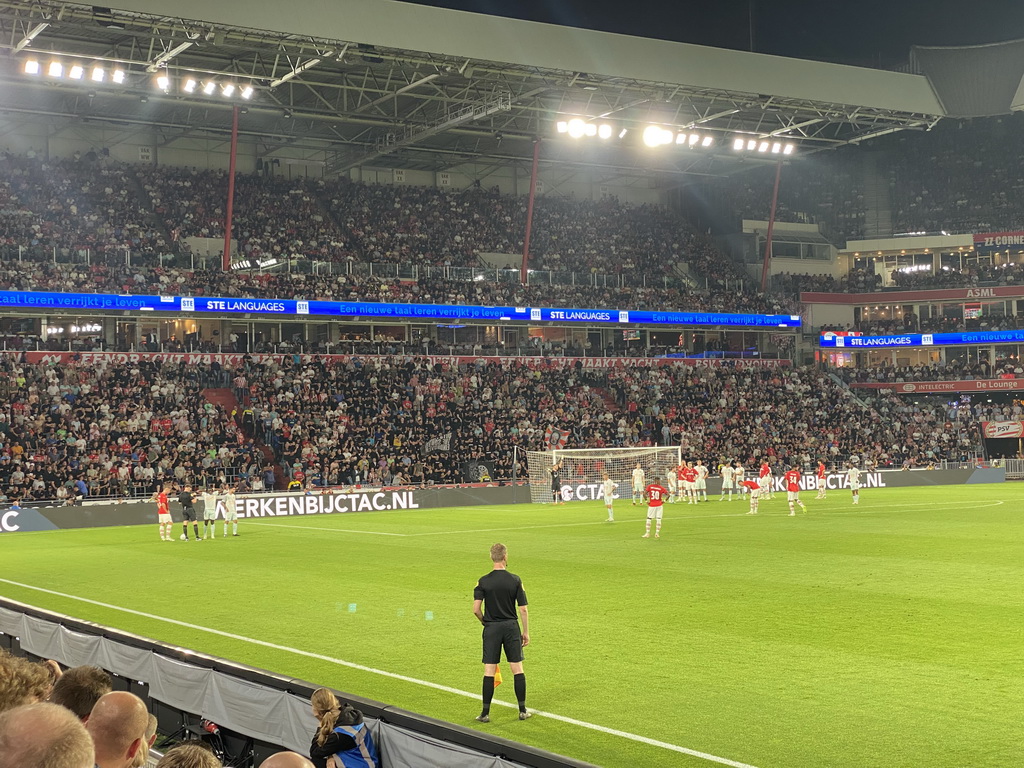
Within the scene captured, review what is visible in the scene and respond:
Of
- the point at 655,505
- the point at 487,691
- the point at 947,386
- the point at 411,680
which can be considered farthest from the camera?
the point at 947,386

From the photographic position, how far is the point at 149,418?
46750mm

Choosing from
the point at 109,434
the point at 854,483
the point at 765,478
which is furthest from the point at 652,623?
the point at 109,434

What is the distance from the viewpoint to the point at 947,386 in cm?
7369

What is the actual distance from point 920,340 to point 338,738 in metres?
73.8

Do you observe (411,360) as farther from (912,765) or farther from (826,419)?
(912,765)

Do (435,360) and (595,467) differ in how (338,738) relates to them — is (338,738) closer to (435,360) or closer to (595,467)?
(595,467)

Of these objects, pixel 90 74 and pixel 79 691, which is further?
pixel 90 74

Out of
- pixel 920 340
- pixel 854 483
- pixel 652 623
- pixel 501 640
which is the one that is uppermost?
pixel 920 340

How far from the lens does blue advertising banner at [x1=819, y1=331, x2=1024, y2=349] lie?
74125mm

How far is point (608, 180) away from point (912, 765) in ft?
234

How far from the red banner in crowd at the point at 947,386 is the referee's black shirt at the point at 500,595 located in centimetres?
6668

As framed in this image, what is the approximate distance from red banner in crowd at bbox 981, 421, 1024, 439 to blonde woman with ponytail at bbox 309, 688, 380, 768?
66.6 meters

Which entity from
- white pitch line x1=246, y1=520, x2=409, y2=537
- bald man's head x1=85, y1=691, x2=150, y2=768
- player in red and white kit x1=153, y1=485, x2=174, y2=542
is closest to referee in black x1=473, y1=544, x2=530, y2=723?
bald man's head x1=85, y1=691, x2=150, y2=768

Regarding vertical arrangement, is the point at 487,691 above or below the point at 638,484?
below
